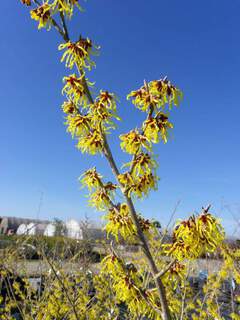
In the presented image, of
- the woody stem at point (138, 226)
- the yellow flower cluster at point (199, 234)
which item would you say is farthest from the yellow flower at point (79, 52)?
the yellow flower cluster at point (199, 234)

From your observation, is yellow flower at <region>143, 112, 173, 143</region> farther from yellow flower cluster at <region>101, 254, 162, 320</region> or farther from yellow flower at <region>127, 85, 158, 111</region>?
yellow flower cluster at <region>101, 254, 162, 320</region>

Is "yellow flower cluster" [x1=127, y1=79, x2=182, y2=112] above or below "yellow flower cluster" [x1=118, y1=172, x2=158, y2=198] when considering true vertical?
above

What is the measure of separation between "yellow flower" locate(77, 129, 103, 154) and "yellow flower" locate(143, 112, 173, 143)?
0.41m

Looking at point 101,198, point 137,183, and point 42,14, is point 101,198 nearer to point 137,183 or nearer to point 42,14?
point 137,183

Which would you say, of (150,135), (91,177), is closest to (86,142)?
(91,177)

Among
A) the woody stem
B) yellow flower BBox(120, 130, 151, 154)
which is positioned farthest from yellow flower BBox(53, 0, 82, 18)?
yellow flower BBox(120, 130, 151, 154)

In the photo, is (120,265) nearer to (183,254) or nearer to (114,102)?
(183,254)

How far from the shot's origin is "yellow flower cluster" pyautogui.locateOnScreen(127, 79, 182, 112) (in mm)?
2496

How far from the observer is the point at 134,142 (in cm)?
253

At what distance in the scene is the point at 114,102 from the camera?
2.77 meters

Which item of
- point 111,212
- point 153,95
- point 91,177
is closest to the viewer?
point 153,95

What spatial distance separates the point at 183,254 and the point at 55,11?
7.14ft

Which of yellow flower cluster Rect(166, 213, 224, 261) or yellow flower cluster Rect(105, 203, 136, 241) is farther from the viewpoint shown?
yellow flower cluster Rect(105, 203, 136, 241)

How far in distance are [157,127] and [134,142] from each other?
20 cm
